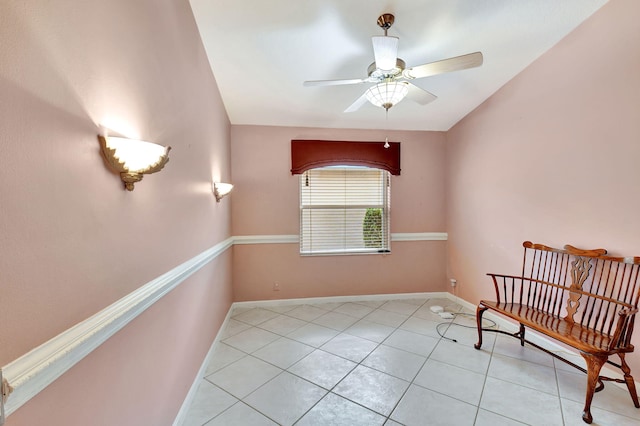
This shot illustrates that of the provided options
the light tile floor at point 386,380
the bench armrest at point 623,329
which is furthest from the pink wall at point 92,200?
the bench armrest at point 623,329

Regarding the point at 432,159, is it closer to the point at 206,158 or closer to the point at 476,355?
the point at 476,355

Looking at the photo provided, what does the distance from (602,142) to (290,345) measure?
122 inches

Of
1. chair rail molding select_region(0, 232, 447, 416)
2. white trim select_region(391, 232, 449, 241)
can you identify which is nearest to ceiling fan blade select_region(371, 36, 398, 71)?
chair rail molding select_region(0, 232, 447, 416)

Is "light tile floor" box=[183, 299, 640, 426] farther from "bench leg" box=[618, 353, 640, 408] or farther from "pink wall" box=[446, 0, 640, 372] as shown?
"pink wall" box=[446, 0, 640, 372]

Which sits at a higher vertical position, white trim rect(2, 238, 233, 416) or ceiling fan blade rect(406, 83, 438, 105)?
ceiling fan blade rect(406, 83, 438, 105)

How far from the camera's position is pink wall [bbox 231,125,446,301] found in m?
3.57

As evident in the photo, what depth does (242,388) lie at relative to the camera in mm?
1977

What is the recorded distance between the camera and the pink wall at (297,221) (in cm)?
357

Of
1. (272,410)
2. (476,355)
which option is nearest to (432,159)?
(476,355)

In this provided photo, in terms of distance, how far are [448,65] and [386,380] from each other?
234cm

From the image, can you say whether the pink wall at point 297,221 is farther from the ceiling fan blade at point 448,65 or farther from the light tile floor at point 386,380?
the ceiling fan blade at point 448,65

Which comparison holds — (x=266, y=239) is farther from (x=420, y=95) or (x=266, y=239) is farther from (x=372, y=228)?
(x=420, y=95)

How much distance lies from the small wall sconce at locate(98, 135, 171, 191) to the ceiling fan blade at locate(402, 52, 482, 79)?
1736mm

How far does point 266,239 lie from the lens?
3623 mm
